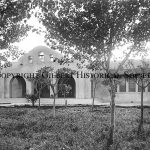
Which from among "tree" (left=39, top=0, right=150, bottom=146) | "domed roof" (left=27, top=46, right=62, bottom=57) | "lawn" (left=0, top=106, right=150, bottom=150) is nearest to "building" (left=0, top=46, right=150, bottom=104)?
"domed roof" (left=27, top=46, right=62, bottom=57)

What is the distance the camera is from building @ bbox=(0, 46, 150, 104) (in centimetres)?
3272

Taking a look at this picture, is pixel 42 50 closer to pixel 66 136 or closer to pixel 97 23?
pixel 66 136

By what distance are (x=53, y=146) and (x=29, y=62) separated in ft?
86.3

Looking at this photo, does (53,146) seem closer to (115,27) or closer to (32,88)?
(115,27)

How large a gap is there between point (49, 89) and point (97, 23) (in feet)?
86.4

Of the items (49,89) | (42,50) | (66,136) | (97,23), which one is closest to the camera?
(97,23)

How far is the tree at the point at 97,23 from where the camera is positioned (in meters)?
8.98

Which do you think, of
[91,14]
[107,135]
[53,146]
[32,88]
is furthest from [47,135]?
[32,88]

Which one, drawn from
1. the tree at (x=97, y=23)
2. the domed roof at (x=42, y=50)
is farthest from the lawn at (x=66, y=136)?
the domed roof at (x=42, y=50)

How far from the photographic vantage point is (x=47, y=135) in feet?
37.8

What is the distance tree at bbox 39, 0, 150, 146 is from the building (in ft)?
69.3

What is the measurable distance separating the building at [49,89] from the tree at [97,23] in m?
21.1

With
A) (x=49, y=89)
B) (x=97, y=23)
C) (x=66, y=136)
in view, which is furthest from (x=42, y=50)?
(x=97, y=23)

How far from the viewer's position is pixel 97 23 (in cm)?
935
